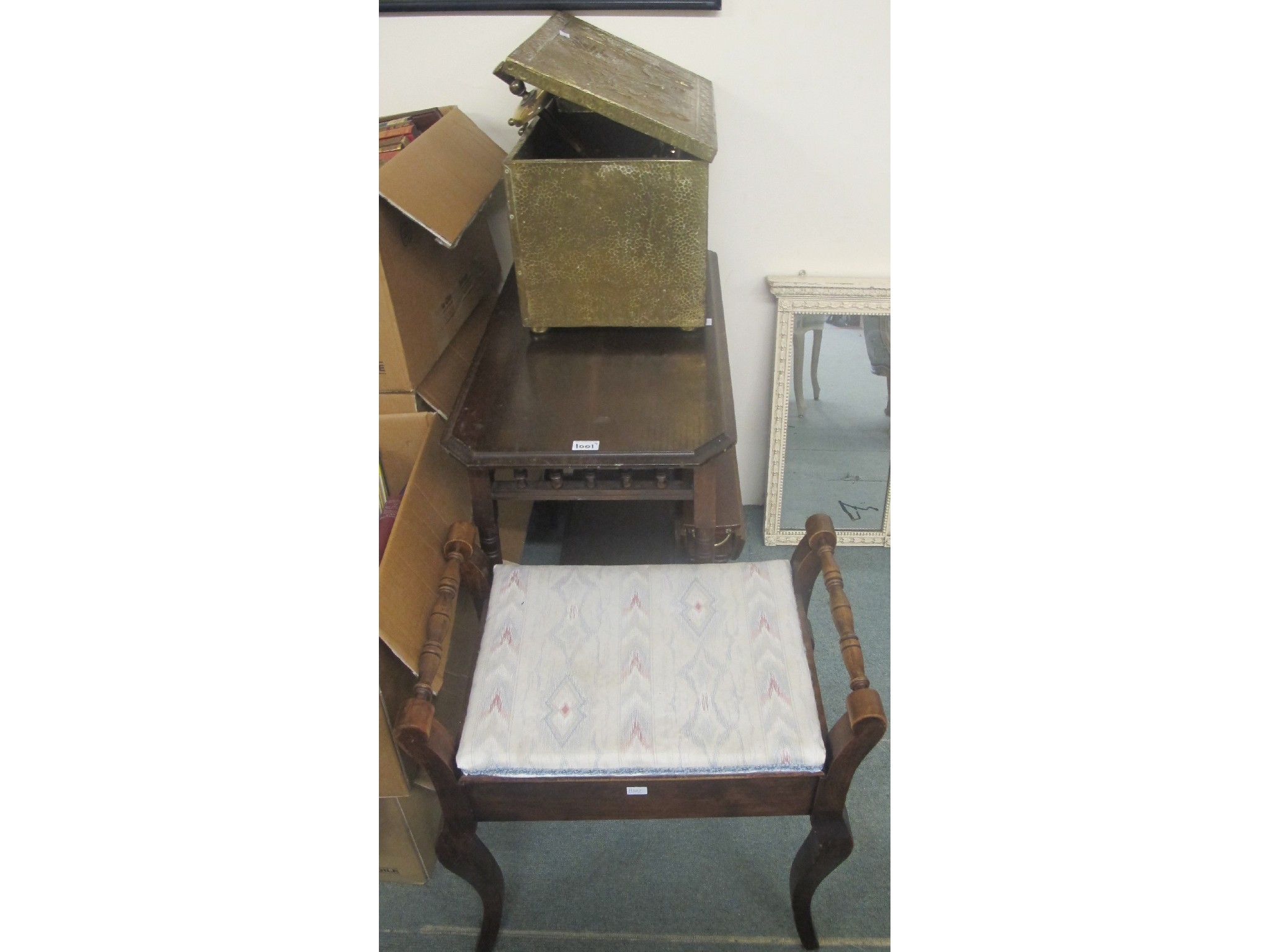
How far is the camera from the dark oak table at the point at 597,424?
128 cm

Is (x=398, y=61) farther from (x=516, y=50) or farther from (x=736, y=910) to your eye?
(x=736, y=910)

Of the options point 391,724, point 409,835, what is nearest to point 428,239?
point 391,724

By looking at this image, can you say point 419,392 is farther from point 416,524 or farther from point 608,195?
point 608,195

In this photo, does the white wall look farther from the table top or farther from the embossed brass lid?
the table top

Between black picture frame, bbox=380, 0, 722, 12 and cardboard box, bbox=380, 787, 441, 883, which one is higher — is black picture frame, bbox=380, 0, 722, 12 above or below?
above

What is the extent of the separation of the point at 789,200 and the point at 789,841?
1.32 meters

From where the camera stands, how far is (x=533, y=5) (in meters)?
1.67

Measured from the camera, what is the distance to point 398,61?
1.75 meters

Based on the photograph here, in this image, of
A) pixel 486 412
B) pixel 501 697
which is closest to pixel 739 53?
pixel 486 412

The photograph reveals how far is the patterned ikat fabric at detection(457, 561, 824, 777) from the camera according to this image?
42.9 inches

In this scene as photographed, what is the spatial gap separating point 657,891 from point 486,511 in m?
0.71

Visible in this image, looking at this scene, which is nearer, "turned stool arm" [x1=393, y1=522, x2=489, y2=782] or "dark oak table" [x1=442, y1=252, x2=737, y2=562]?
"turned stool arm" [x1=393, y1=522, x2=489, y2=782]

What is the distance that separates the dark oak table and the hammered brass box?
74 millimetres

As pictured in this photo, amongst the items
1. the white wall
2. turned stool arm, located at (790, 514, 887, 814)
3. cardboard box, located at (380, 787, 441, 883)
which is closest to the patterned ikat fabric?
turned stool arm, located at (790, 514, 887, 814)
